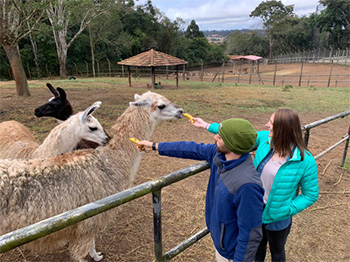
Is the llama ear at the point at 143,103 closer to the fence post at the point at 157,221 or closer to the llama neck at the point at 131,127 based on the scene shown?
the llama neck at the point at 131,127

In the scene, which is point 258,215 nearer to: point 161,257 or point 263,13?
point 161,257

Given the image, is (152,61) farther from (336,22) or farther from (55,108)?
(336,22)

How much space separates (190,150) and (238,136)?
18.6 inches

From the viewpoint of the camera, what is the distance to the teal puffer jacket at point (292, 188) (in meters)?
1.71

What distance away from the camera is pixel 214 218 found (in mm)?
1483

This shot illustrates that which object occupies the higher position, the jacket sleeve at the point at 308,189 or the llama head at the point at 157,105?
the llama head at the point at 157,105

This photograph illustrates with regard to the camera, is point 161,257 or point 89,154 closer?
point 161,257

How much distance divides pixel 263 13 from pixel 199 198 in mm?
62541

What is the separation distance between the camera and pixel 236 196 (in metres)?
1.31

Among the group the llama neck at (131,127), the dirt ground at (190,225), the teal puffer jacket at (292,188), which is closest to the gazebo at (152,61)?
the dirt ground at (190,225)

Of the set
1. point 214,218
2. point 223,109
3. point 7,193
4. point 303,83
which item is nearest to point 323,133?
point 223,109

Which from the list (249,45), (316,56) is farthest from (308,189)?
(249,45)

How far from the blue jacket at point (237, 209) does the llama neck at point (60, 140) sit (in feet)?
7.01

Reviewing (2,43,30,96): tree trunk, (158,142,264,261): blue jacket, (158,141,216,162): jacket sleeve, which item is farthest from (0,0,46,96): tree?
(158,142,264,261): blue jacket
